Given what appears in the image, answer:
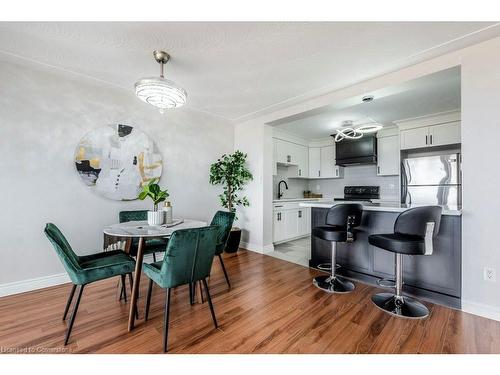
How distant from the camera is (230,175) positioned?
13.0 ft

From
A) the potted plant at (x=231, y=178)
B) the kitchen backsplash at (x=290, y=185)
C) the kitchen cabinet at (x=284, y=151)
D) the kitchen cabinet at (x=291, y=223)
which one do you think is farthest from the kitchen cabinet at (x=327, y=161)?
the potted plant at (x=231, y=178)

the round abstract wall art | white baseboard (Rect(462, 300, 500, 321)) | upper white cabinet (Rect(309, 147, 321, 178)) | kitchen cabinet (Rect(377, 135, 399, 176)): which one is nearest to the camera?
white baseboard (Rect(462, 300, 500, 321))

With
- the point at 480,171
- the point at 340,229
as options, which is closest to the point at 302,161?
the point at 340,229

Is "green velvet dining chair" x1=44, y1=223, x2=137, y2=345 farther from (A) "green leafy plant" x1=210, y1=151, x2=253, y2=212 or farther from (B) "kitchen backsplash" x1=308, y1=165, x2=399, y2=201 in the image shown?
(B) "kitchen backsplash" x1=308, y1=165, x2=399, y2=201

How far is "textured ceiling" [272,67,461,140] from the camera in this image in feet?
8.22

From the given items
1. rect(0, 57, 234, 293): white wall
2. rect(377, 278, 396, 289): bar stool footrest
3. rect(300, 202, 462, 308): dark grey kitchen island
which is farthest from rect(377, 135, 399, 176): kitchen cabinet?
rect(0, 57, 234, 293): white wall

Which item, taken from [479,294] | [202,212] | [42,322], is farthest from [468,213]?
[42,322]

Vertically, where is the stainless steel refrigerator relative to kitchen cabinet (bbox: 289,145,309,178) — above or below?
below

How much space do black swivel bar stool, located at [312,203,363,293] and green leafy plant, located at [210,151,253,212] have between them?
1.89 m

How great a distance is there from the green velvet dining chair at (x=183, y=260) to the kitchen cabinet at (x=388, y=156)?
14.4 feet

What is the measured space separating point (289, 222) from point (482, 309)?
3.07 meters

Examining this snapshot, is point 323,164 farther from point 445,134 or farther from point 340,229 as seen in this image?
point 340,229

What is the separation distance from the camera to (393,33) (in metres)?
1.85
